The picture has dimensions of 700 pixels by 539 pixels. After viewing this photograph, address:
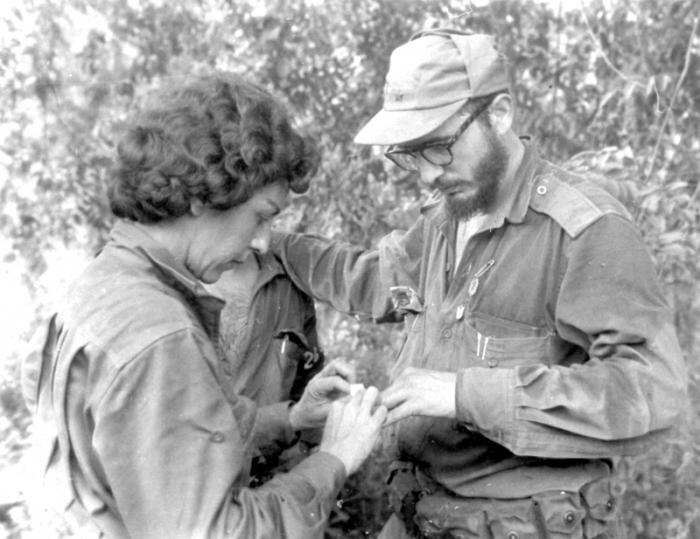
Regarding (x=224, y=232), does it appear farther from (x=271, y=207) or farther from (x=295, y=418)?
(x=295, y=418)

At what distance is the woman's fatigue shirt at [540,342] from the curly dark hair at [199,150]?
2.40 ft

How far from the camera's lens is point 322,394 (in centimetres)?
306

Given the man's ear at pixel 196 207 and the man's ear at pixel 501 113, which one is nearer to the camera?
the man's ear at pixel 196 207

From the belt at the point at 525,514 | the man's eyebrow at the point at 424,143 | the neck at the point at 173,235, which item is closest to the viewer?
the neck at the point at 173,235

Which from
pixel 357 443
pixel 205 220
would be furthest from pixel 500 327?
pixel 205 220

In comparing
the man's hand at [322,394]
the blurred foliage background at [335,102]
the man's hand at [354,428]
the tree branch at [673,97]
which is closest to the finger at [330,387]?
the man's hand at [322,394]

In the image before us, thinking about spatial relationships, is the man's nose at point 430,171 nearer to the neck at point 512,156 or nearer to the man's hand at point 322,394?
the neck at point 512,156

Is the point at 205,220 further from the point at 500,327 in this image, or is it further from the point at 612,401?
the point at 612,401

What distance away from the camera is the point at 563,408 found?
8.43 feet

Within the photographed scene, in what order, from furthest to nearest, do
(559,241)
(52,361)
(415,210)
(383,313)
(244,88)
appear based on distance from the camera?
1. (415,210)
2. (383,313)
3. (559,241)
4. (244,88)
5. (52,361)

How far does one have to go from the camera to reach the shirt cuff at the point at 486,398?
2619 mm

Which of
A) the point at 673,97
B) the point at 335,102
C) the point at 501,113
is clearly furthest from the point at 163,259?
the point at 673,97

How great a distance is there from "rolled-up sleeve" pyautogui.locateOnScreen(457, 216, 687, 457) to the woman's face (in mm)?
695

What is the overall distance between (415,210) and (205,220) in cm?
249
